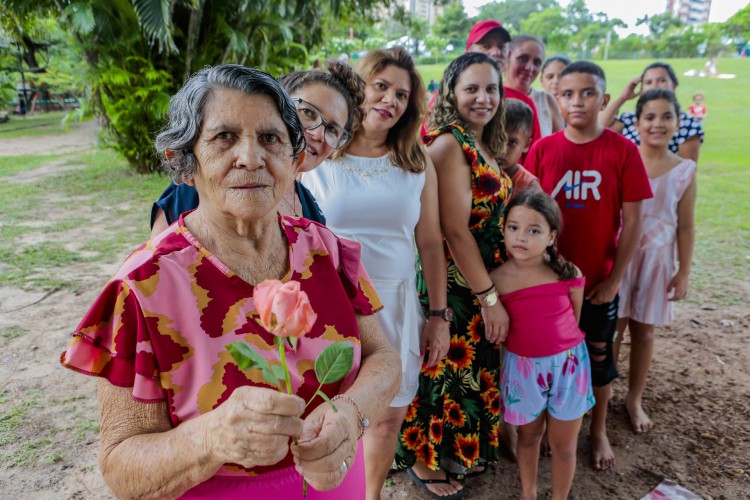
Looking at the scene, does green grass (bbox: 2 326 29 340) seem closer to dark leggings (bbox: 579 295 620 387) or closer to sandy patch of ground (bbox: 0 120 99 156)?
dark leggings (bbox: 579 295 620 387)

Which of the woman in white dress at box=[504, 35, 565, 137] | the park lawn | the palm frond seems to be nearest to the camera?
the woman in white dress at box=[504, 35, 565, 137]

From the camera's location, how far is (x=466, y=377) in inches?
97.7

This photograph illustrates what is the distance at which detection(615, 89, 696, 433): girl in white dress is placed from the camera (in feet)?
9.56

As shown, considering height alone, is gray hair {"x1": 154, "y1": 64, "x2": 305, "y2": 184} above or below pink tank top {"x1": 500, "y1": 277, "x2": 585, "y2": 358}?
above

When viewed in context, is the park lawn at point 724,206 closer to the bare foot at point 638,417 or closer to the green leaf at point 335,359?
the bare foot at point 638,417

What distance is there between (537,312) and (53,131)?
20.4 m

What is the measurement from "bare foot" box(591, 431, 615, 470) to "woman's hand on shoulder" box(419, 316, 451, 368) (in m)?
1.15

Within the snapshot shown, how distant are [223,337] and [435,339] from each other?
134 cm

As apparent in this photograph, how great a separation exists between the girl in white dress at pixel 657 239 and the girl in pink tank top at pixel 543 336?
0.97 metres

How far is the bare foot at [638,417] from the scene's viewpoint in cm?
298

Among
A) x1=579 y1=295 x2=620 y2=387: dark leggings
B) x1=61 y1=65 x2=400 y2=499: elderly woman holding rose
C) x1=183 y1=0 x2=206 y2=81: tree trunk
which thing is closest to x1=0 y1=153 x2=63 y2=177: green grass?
x1=183 y1=0 x2=206 y2=81: tree trunk

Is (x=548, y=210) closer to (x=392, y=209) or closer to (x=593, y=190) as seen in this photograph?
(x=593, y=190)

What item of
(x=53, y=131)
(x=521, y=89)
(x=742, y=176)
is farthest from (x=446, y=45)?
(x=521, y=89)

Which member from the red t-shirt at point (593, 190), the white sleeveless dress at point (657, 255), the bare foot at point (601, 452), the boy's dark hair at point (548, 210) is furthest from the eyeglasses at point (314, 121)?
the bare foot at point (601, 452)
